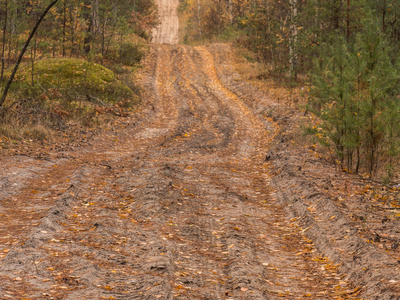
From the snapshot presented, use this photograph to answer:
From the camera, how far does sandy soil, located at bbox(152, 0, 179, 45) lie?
47531mm

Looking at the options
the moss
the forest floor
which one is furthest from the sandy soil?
the forest floor

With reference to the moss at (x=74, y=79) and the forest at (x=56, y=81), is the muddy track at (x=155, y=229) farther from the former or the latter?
the moss at (x=74, y=79)

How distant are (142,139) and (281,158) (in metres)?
4.57

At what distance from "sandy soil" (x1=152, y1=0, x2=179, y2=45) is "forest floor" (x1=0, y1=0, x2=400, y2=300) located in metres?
36.6

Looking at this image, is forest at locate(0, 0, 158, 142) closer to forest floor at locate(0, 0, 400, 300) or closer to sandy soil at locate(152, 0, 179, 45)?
forest floor at locate(0, 0, 400, 300)

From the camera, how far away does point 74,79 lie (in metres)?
15.1

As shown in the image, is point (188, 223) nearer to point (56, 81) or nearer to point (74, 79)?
point (56, 81)

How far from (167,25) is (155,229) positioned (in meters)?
50.9

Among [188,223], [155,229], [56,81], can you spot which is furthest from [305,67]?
[155,229]

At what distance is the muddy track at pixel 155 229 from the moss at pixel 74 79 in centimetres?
356

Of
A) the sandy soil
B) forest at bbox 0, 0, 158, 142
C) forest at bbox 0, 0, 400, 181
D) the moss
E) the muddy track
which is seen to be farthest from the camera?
the sandy soil

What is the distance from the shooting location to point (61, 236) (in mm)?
5453

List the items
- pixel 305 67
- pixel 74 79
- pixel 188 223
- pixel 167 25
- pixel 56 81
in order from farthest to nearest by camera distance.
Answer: pixel 167 25 → pixel 305 67 → pixel 74 79 → pixel 56 81 → pixel 188 223

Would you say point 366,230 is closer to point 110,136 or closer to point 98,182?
point 98,182
